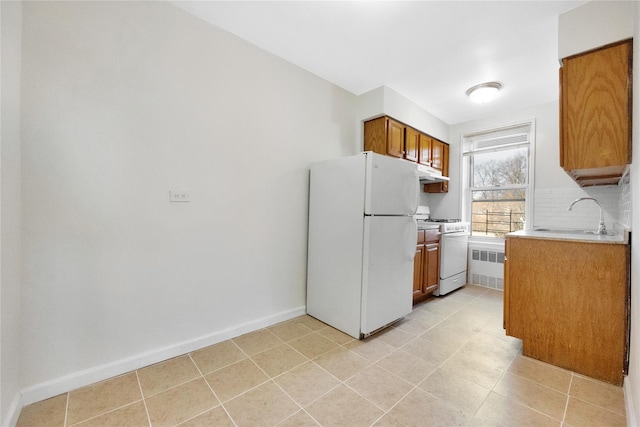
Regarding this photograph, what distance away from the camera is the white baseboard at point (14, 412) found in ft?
3.98

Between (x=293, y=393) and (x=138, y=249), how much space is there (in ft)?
4.58

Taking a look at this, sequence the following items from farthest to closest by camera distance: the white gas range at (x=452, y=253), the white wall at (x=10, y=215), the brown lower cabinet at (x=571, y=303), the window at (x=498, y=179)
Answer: the window at (x=498, y=179), the white gas range at (x=452, y=253), the brown lower cabinet at (x=571, y=303), the white wall at (x=10, y=215)

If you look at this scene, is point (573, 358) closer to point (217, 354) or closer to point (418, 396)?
point (418, 396)

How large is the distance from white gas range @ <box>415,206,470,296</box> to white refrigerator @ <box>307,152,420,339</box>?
30.9 inches

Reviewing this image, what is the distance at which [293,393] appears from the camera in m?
1.54

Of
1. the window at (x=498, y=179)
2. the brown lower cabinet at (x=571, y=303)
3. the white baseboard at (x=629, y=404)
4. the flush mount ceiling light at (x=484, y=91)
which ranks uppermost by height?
the flush mount ceiling light at (x=484, y=91)

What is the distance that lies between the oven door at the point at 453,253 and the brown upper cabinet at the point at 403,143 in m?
0.92

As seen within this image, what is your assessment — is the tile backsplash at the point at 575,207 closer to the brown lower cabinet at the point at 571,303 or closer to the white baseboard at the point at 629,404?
the brown lower cabinet at the point at 571,303

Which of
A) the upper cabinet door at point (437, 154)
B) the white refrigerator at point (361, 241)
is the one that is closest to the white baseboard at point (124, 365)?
the white refrigerator at point (361, 241)

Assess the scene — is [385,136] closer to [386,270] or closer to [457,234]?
[386,270]

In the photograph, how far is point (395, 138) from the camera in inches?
126

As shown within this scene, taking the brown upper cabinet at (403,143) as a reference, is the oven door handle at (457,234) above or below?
below

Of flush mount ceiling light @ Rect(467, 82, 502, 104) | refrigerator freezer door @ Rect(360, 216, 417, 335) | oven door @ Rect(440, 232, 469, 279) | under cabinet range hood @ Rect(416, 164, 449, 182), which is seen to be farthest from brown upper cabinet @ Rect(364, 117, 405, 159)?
oven door @ Rect(440, 232, 469, 279)

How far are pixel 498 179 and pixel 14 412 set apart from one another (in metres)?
5.21
